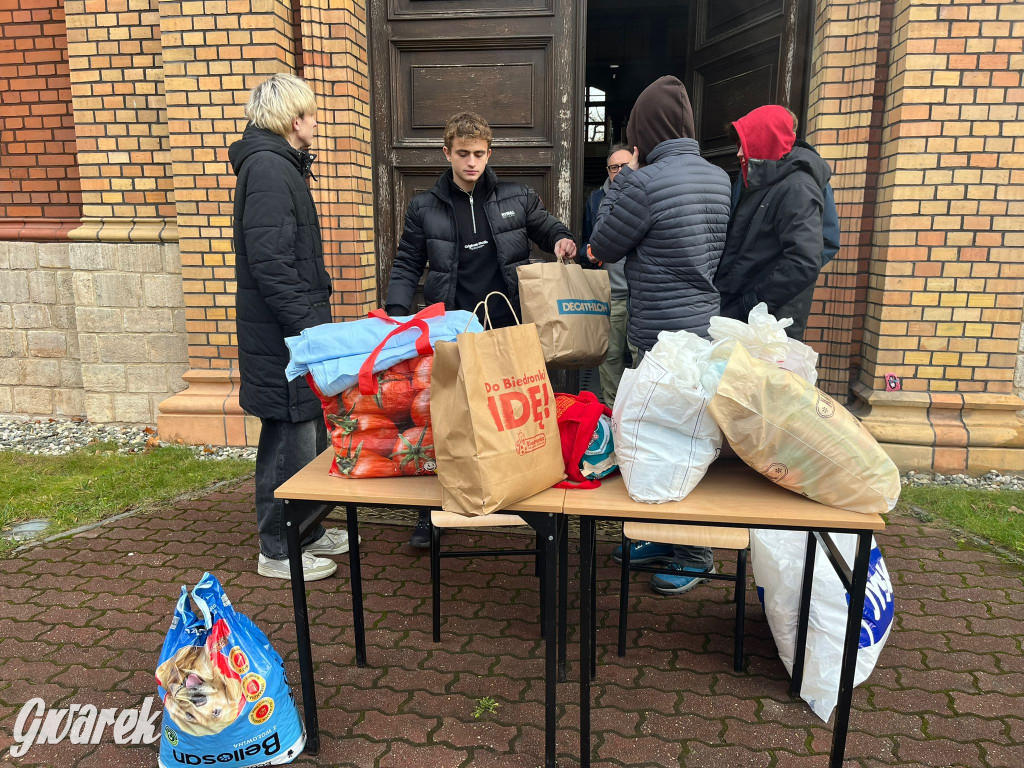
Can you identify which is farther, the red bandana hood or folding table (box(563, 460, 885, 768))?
the red bandana hood

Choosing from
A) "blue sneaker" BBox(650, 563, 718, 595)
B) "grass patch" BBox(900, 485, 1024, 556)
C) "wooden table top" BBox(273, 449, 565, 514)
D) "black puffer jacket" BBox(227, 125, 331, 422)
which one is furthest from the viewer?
"grass patch" BBox(900, 485, 1024, 556)

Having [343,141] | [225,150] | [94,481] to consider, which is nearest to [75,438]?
[94,481]

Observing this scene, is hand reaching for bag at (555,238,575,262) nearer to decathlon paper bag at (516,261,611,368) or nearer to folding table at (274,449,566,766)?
decathlon paper bag at (516,261,611,368)

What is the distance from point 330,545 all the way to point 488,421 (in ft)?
6.70

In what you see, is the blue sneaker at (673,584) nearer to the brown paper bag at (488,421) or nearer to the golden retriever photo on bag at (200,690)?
the brown paper bag at (488,421)

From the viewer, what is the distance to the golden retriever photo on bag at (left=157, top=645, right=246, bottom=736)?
2.08 metres

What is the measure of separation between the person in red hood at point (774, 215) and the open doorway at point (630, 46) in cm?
552

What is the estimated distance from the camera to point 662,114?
290 centimetres

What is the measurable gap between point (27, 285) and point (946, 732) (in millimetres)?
6373

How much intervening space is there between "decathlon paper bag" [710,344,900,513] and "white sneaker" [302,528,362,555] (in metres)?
2.29

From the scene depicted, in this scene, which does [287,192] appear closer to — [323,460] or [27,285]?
[323,460]

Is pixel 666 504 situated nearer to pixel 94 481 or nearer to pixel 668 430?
pixel 668 430

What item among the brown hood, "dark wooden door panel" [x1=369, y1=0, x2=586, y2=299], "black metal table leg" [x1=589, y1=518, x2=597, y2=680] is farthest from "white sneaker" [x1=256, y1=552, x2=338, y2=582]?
"dark wooden door panel" [x1=369, y1=0, x2=586, y2=299]

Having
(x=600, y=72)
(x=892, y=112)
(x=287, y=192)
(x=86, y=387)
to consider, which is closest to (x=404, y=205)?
(x=287, y=192)
